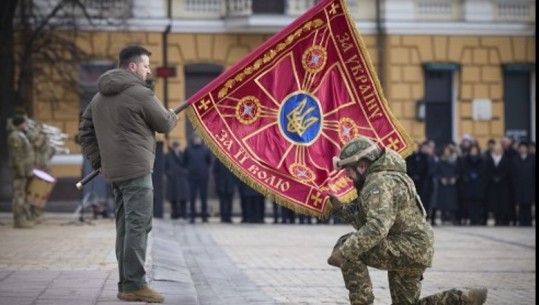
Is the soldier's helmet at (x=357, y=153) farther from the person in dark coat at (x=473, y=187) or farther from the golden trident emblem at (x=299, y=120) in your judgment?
the person in dark coat at (x=473, y=187)

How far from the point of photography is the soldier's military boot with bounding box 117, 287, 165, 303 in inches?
394

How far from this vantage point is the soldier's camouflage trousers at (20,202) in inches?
842

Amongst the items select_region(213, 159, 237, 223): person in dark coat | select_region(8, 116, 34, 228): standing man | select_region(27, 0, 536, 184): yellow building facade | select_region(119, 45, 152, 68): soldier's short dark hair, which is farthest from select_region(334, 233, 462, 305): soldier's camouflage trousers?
select_region(27, 0, 536, 184): yellow building facade

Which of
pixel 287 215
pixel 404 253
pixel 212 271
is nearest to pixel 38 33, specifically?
pixel 287 215

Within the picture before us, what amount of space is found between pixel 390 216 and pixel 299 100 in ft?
7.54

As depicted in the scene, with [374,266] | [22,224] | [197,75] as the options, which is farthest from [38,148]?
[197,75]

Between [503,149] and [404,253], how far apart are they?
1988 centimetres

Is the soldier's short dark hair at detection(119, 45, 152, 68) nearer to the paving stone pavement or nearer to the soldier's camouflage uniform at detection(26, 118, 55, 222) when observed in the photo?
the paving stone pavement

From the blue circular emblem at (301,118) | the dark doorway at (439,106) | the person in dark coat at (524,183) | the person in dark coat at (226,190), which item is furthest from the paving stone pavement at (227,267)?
the dark doorway at (439,106)

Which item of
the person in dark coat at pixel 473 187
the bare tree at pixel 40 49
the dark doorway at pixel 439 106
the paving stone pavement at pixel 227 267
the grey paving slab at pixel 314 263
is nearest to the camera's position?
the paving stone pavement at pixel 227 267

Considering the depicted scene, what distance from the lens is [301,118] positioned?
10.8m

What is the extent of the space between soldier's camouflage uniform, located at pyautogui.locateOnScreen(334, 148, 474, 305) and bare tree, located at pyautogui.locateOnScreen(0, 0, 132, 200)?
21866 millimetres

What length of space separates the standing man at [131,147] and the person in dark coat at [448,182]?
60.5ft

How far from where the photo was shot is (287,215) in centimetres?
2683
